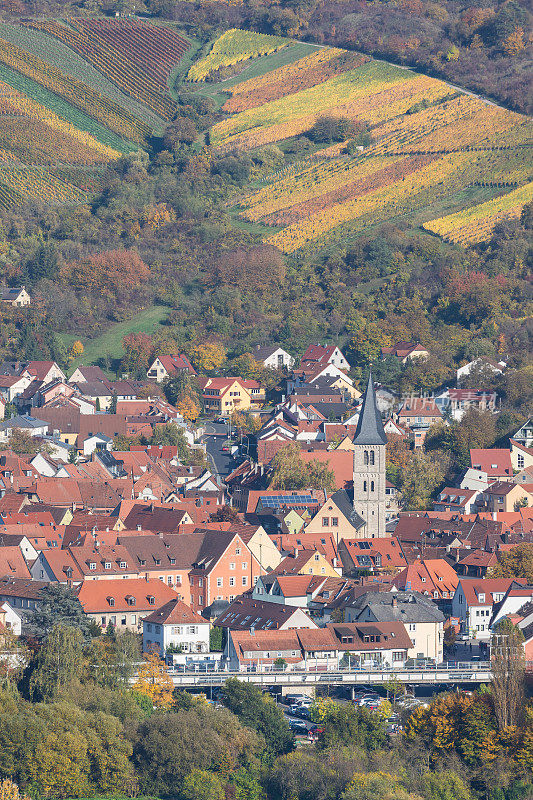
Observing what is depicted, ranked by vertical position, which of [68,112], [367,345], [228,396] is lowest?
[228,396]

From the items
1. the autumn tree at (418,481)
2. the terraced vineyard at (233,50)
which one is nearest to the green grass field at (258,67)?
the terraced vineyard at (233,50)

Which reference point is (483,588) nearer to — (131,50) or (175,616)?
(175,616)

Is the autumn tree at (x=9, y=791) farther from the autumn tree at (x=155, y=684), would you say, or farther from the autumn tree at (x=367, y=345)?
the autumn tree at (x=367, y=345)

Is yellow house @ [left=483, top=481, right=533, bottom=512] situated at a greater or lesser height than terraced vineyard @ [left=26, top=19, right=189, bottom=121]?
lesser

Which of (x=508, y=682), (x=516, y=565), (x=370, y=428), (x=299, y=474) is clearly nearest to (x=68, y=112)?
(x=299, y=474)

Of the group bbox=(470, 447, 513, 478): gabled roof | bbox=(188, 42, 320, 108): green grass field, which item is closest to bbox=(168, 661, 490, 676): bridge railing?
bbox=(470, 447, 513, 478): gabled roof

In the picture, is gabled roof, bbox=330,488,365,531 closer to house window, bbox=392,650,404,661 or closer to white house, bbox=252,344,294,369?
house window, bbox=392,650,404,661
